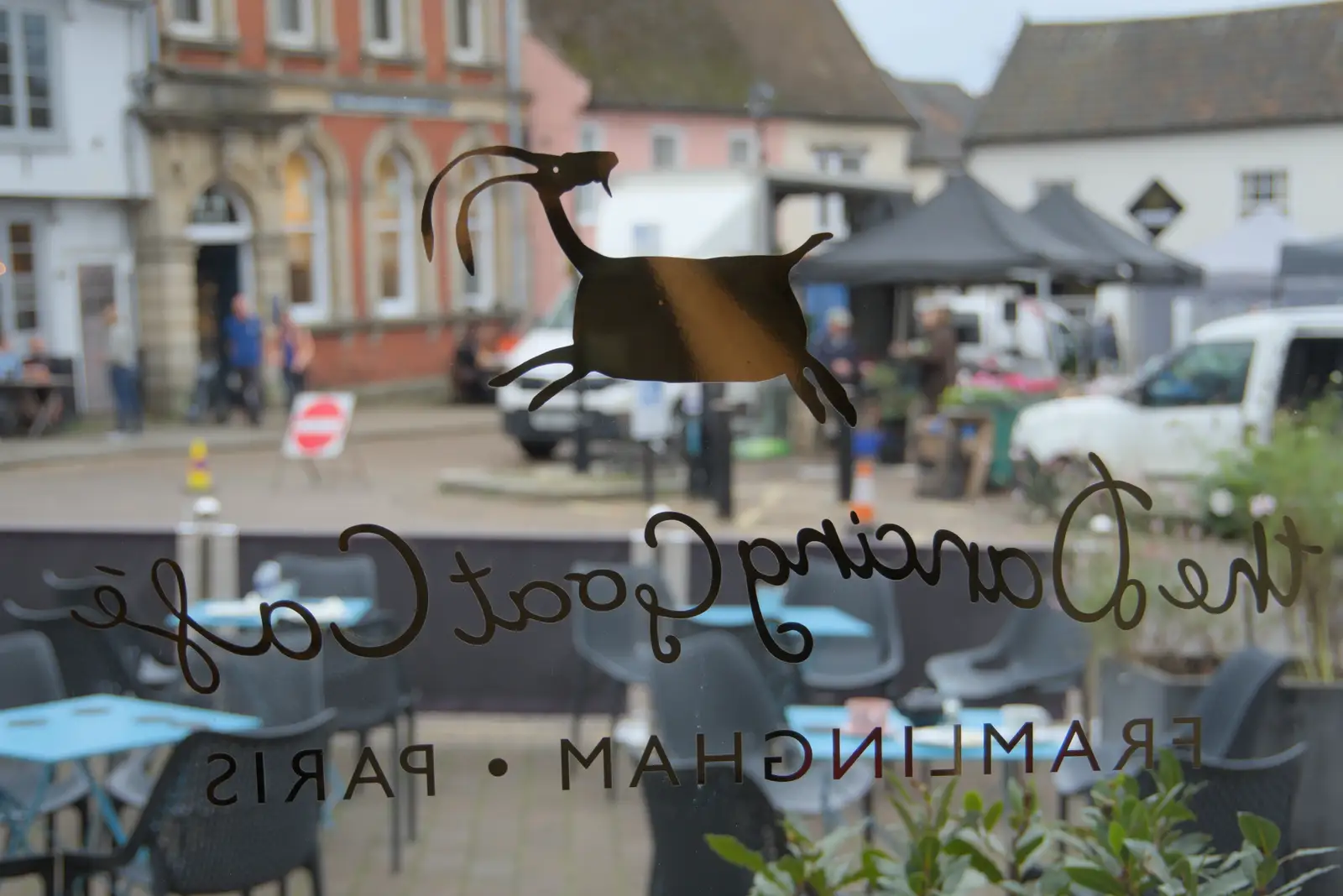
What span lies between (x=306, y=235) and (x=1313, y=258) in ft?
4.69

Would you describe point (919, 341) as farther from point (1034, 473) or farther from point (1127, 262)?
point (1127, 262)

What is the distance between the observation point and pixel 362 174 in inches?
79.8

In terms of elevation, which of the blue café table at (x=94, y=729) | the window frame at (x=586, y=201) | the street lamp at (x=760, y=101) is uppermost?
the street lamp at (x=760, y=101)

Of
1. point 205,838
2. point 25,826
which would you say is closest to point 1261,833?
point 205,838

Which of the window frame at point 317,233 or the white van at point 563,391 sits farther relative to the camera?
the window frame at point 317,233

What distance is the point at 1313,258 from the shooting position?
2.52m

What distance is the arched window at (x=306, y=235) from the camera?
7.38ft

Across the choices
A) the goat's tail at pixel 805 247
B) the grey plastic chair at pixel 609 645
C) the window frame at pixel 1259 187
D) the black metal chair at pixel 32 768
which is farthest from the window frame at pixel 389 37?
the grey plastic chair at pixel 609 645

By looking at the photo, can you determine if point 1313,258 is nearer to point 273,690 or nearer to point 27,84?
point 27,84

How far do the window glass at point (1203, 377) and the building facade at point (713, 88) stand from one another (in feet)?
2.52

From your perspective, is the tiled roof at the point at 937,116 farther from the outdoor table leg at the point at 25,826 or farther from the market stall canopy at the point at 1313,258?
the outdoor table leg at the point at 25,826

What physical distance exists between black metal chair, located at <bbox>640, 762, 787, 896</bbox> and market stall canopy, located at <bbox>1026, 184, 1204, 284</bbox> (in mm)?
878

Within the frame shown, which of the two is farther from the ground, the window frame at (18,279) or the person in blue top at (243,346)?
the window frame at (18,279)

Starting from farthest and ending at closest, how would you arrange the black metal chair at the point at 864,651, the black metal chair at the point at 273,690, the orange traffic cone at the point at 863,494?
the black metal chair at the point at 864,651
the black metal chair at the point at 273,690
the orange traffic cone at the point at 863,494
